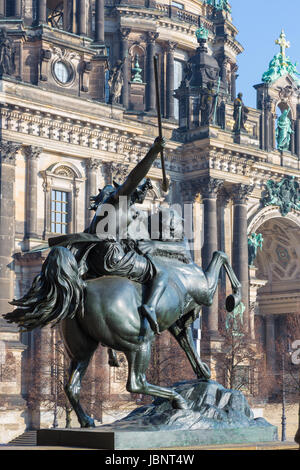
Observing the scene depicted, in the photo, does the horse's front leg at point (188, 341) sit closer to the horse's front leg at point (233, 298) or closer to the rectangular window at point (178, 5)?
the horse's front leg at point (233, 298)

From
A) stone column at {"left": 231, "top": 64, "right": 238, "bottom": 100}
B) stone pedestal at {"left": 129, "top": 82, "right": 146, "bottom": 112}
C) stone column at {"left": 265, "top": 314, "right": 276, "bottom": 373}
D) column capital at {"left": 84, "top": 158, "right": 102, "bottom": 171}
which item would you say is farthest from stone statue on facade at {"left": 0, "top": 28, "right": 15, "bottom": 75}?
stone column at {"left": 231, "top": 64, "right": 238, "bottom": 100}

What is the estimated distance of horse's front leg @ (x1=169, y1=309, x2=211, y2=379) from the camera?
41.9ft

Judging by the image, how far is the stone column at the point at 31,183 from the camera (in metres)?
43.2

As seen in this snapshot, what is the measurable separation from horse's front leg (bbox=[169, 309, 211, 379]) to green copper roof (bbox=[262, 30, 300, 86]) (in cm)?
5052

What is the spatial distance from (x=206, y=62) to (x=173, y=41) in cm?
1172

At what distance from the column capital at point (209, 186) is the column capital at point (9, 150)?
479 inches

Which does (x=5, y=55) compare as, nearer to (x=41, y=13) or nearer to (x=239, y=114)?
(x=41, y=13)

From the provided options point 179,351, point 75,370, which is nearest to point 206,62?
point 179,351

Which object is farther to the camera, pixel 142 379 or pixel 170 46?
pixel 170 46

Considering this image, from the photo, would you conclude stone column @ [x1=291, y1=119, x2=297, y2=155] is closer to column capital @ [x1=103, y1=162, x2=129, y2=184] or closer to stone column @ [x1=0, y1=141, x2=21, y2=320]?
column capital @ [x1=103, y1=162, x2=129, y2=184]

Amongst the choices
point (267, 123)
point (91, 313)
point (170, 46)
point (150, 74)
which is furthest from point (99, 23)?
point (91, 313)

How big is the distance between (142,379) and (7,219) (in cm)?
3129

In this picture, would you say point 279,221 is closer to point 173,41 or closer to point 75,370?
point 173,41

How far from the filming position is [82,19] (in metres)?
47.0
